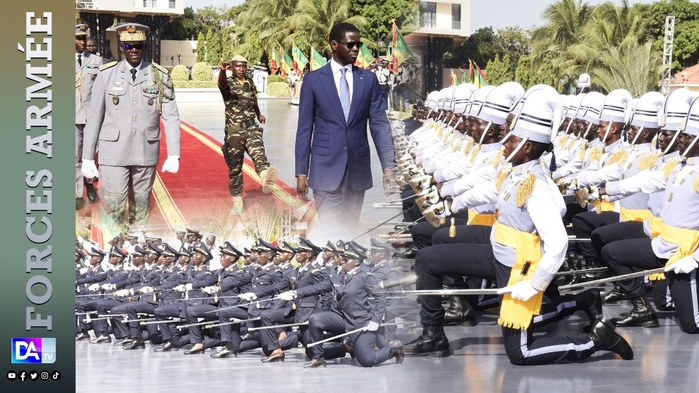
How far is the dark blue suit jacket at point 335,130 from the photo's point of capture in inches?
243

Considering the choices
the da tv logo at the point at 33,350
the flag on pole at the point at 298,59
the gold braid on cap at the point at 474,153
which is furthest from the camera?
the gold braid on cap at the point at 474,153

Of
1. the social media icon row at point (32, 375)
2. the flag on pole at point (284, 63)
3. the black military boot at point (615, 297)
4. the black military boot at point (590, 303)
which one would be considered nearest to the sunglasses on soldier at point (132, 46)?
the flag on pole at point (284, 63)

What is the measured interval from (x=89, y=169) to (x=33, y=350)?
3.97 ft

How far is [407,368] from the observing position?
6242 millimetres

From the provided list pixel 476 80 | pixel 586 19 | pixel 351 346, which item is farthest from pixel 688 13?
pixel 351 346

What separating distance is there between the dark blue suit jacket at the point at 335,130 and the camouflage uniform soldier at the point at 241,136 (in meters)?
0.39

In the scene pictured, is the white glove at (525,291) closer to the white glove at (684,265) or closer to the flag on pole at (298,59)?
the white glove at (684,265)

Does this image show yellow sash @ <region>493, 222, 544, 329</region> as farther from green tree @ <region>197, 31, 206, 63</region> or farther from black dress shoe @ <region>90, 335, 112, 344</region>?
black dress shoe @ <region>90, 335, 112, 344</region>

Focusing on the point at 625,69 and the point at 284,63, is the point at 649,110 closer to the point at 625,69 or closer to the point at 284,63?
the point at 284,63

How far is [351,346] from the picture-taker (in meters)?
7.13

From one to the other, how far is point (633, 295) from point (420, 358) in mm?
1835

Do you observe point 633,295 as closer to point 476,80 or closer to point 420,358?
point 420,358

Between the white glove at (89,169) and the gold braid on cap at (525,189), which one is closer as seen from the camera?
the gold braid on cap at (525,189)

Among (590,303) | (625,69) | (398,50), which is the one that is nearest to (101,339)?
(398,50)
